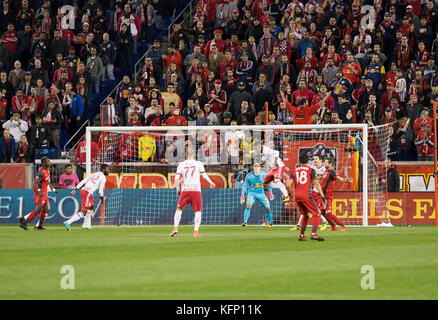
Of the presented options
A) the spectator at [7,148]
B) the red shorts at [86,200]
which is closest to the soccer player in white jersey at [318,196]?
the red shorts at [86,200]

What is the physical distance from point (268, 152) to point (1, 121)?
35.1ft

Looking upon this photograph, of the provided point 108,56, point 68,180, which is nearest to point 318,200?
point 68,180

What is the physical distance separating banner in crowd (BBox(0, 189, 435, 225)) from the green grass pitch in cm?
617

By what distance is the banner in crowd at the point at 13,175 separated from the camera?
28.7m

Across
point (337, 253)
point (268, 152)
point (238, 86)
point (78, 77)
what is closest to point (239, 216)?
point (268, 152)

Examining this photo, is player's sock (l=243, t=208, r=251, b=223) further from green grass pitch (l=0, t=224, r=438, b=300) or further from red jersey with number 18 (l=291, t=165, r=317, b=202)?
red jersey with number 18 (l=291, t=165, r=317, b=202)

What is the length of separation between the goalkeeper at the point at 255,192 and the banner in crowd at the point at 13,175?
8122mm

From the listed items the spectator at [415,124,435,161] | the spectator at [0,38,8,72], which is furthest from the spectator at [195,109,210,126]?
the spectator at [0,38,8,72]

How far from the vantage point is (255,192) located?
25.6 metres

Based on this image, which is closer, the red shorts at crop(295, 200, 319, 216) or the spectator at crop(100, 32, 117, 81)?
the red shorts at crop(295, 200, 319, 216)

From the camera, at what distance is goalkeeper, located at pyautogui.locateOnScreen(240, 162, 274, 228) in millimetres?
25594

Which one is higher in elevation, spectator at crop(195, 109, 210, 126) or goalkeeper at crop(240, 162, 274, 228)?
spectator at crop(195, 109, 210, 126)

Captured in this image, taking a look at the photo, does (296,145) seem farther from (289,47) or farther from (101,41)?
(101,41)

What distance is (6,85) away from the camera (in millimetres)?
31578
